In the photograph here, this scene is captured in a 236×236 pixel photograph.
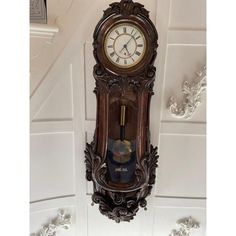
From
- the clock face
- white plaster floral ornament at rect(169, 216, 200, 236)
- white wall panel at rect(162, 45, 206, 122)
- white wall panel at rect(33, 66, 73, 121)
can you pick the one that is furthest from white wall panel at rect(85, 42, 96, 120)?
white plaster floral ornament at rect(169, 216, 200, 236)

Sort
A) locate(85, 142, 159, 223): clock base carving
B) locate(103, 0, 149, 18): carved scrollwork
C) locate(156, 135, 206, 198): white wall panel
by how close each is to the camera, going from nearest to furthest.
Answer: locate(103, 0, 149, 18): carved scrollwork
locate(85, 142, 159, 223): clock base carving
locate(156, 135, 206, 198): white wall panel

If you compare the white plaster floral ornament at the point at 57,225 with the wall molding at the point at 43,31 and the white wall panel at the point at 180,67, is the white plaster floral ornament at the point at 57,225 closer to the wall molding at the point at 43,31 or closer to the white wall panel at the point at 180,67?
the white wall panel at the point at 180,67

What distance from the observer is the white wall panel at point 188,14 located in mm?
1344

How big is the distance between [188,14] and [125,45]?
0.32 m

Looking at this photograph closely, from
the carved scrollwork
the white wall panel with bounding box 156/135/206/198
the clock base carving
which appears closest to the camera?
the carved scrollwork

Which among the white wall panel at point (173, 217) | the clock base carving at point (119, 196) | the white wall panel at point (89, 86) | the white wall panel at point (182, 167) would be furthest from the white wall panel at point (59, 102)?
the white wall panel at point (173, 217)

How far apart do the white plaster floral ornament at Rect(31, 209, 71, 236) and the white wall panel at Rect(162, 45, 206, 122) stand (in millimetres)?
623

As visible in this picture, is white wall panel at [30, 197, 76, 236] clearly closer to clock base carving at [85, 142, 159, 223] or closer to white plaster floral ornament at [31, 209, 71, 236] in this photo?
white plaster floral ornament at [31, 209, 71, 236]

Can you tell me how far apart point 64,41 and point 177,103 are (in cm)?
53

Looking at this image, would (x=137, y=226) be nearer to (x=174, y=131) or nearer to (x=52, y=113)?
(x=174, y=131)

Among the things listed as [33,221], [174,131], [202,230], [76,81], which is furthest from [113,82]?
[202,230]

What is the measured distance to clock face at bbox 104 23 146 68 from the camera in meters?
1.22

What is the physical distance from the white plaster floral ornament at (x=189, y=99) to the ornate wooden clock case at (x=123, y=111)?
0.60ft
